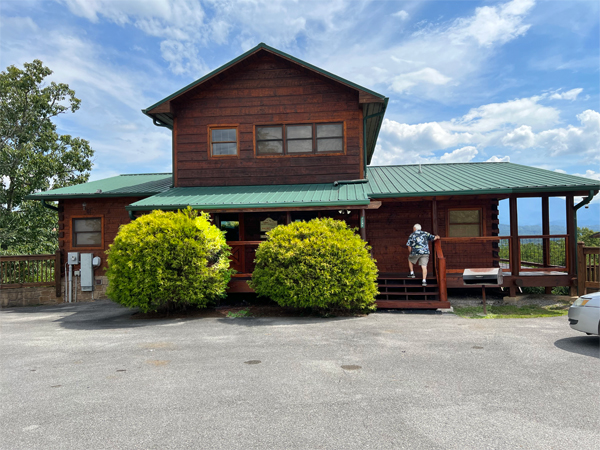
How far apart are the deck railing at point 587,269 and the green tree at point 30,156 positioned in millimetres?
22633

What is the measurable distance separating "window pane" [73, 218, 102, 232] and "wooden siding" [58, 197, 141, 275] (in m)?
0.17

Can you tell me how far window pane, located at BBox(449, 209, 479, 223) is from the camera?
557 inches

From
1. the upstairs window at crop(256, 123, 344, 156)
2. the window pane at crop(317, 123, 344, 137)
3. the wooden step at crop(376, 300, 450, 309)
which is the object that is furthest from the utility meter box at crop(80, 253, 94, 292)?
the wooden step at crop(376, 300, 450, 309)

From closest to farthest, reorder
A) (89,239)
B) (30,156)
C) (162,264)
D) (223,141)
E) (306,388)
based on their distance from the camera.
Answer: (306,388) < (162,264) < (223,141) < (89,239) < (30,156)

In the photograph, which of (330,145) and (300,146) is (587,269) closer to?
(330,145)

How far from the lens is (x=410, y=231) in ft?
46.5

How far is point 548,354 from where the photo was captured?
607 centimetres

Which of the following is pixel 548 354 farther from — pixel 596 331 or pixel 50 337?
pixel 50 337

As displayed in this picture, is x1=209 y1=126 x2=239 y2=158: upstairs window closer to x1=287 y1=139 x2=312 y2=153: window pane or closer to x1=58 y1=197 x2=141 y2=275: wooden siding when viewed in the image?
x1=287 y1=139 x2=312 y2=153: window pane

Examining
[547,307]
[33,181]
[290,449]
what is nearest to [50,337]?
[290,449]

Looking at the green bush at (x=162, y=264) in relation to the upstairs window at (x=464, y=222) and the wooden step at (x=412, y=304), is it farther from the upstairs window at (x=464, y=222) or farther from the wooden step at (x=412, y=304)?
the upstairs window at (x=464, y=222)

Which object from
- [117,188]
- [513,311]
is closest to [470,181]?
[513,311]

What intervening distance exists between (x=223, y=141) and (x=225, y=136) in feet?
0.64

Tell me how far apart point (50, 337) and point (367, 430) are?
721cm
